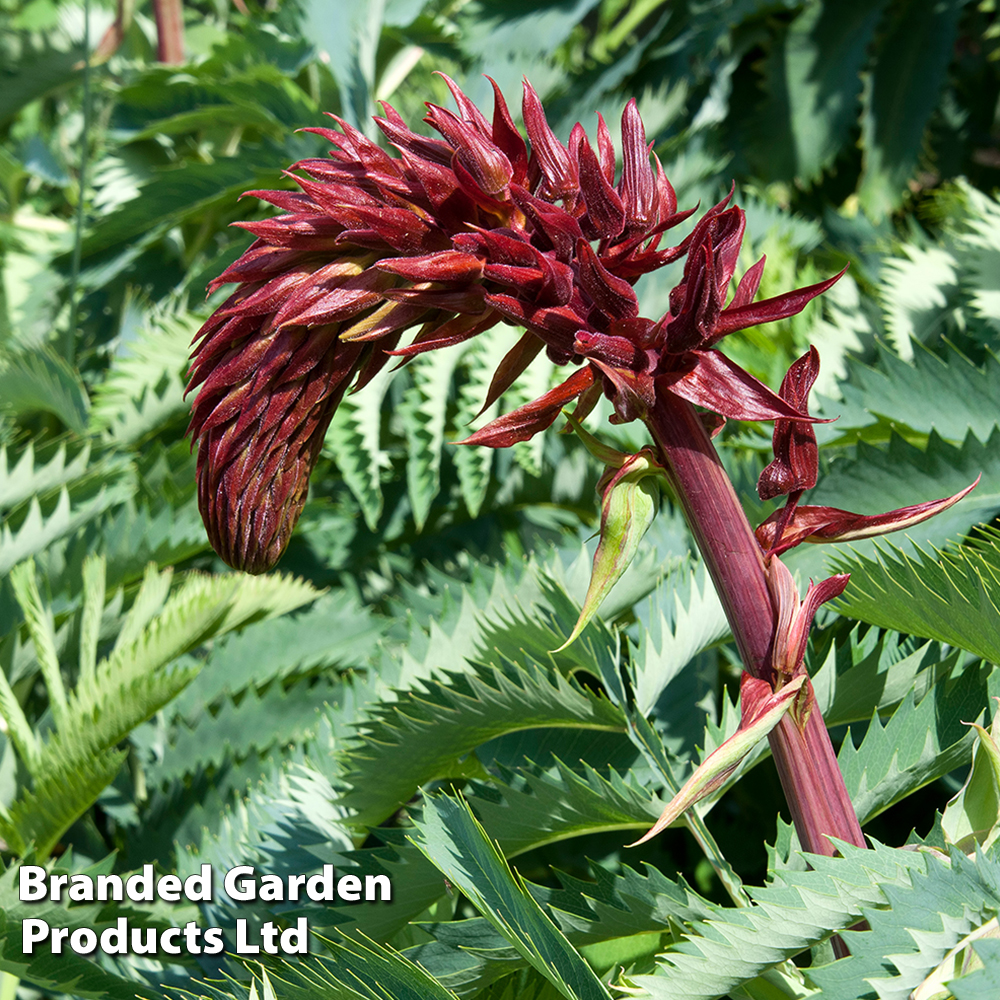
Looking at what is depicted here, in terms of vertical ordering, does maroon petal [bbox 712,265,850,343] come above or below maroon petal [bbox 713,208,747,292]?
below

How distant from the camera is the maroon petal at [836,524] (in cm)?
30

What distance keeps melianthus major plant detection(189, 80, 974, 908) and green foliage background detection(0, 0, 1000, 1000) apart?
0.08 meters

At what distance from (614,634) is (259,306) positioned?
24cm

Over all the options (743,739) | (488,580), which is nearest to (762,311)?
(743,739)

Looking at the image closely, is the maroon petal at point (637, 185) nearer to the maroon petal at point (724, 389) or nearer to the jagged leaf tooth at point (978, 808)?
the maroon petal at point (724, 389)

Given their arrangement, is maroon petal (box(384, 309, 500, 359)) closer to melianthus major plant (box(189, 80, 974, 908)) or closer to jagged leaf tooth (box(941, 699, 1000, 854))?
melianthus major plant (box(189, 80, 974, 908))

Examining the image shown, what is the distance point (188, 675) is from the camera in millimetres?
554

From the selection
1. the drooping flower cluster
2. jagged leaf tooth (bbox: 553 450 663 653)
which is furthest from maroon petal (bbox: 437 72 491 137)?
jagged leaf tooth (bbox: 553 450 663 653)

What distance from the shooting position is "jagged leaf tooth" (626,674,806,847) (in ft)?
0.87

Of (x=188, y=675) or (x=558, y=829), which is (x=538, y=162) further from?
(x=188, y=675)

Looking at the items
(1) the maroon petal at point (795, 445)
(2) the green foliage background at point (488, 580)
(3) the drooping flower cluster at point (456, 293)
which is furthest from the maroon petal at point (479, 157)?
(2) the green foliage background at point (488, 580)

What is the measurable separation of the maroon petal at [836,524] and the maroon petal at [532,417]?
8cm

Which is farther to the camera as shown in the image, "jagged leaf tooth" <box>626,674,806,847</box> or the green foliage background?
the green foliage background

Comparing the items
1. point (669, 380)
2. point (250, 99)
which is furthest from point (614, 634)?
point (250, 99)
